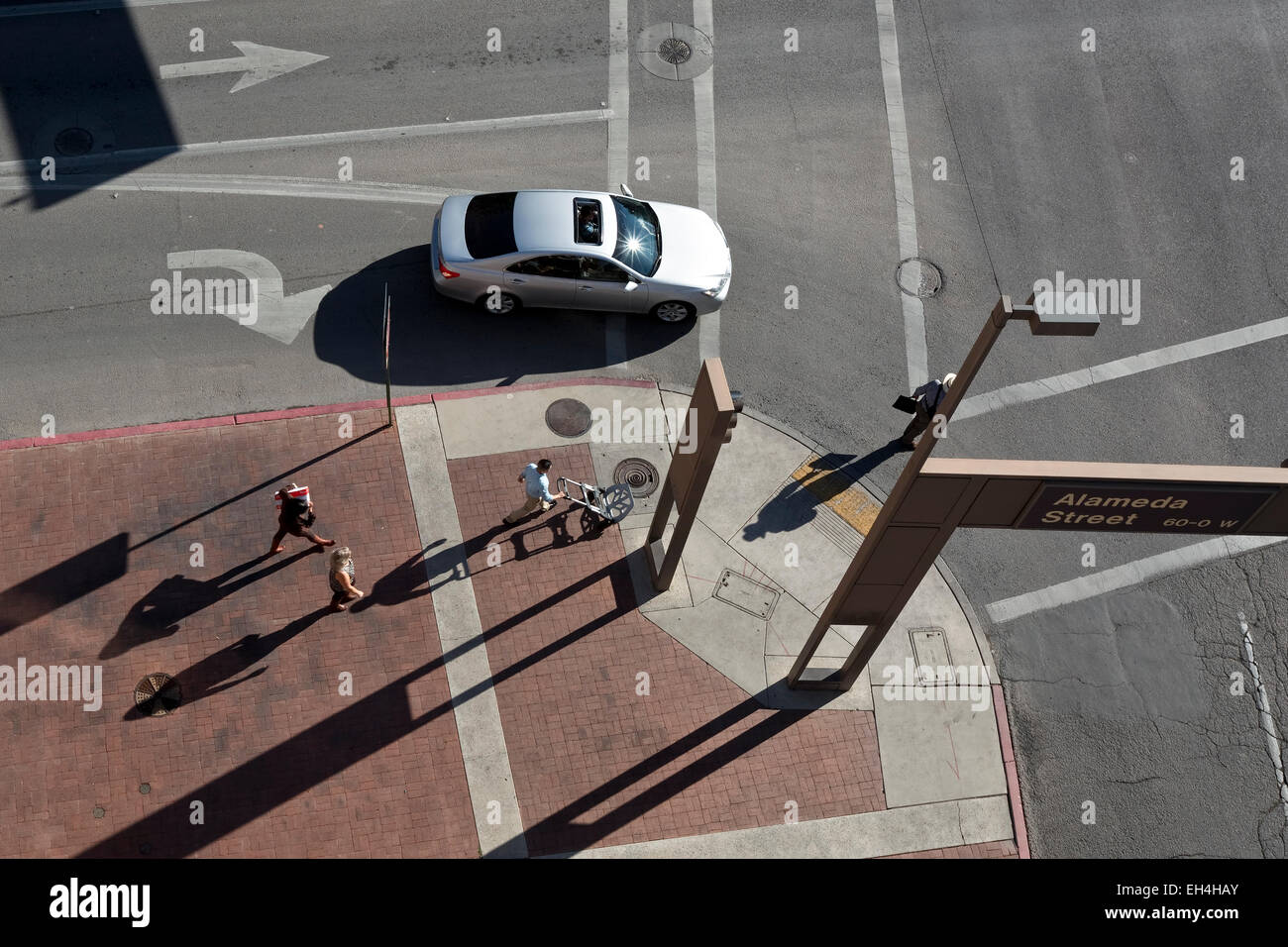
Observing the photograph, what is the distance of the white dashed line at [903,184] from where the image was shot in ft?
58.4

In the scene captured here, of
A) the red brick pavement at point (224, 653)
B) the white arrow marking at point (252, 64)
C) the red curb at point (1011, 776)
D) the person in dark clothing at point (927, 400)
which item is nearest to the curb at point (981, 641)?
the red curb at point (1011, 776)

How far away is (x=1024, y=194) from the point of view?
19656mm

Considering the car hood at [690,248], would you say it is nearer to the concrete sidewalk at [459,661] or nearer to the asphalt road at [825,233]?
the asphalt road at [825,233]

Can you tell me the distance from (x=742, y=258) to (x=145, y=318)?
934 cm

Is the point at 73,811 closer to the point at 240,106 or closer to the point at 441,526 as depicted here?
the point at 441,526

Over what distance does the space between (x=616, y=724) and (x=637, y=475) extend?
3755mm

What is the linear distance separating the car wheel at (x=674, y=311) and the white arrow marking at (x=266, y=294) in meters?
5.15

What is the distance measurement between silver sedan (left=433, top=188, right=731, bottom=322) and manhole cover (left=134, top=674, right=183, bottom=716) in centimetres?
688

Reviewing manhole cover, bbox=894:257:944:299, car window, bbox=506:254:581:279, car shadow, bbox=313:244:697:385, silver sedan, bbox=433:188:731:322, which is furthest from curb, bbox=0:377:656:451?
manhole cover, bbox=894:257:944:299

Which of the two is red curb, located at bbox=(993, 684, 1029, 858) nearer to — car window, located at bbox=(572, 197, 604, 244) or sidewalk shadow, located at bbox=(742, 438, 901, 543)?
sidewalk shadow, located at bbox=(742, 438, 901, 543)

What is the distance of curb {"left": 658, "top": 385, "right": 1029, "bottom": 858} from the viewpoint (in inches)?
561

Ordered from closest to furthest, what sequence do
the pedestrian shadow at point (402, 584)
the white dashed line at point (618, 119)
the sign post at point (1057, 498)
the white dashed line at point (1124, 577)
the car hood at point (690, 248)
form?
the sign post at point (1057, 498) < the pedestrian shadow at point (402, 584) < the white dashed line at point (1124, 577) < the car hood at point (690, 248) < the white dashed line at point (618, 119)

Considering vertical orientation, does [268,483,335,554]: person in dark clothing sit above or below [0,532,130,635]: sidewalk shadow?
above
